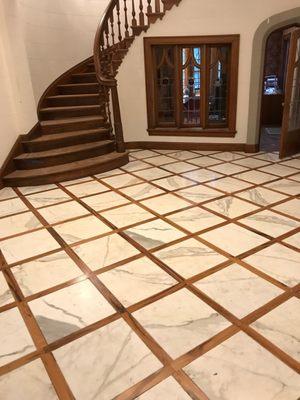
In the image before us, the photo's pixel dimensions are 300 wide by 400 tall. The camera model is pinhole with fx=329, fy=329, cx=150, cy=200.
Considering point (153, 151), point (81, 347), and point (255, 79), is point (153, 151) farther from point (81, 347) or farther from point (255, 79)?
point (81, 347)

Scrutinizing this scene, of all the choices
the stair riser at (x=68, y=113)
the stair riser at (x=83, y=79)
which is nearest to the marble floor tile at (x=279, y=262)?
the stair riser at (x=68, y=113)

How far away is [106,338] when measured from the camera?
68.0 inches

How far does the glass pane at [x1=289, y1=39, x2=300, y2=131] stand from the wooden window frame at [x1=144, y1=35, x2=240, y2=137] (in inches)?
33.3

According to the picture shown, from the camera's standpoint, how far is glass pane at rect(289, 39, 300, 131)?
470 cm

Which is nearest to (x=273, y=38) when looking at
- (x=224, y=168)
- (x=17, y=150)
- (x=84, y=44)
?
(x=84, y=44)

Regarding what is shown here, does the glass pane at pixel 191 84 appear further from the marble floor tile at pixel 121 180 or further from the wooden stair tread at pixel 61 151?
the marble floor tile at pixel 121 180

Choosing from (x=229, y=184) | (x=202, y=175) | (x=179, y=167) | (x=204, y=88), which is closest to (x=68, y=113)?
(x=179, y=167)

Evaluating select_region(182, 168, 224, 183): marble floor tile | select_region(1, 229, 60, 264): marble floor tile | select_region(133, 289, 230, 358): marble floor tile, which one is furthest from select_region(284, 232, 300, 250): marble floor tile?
select_region(1, 229, 60, 264): marble floor tile

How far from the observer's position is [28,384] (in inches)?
58.8

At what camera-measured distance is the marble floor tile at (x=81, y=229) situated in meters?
2.80

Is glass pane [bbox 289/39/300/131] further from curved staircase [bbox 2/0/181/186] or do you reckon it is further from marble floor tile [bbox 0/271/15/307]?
marble floor tile [bbox 0/271/15/307]

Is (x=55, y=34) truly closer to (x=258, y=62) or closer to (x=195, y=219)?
(x=258, y=62)

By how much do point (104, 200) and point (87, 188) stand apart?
1.59 feet

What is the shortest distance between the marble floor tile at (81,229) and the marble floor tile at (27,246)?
0.12 metres
